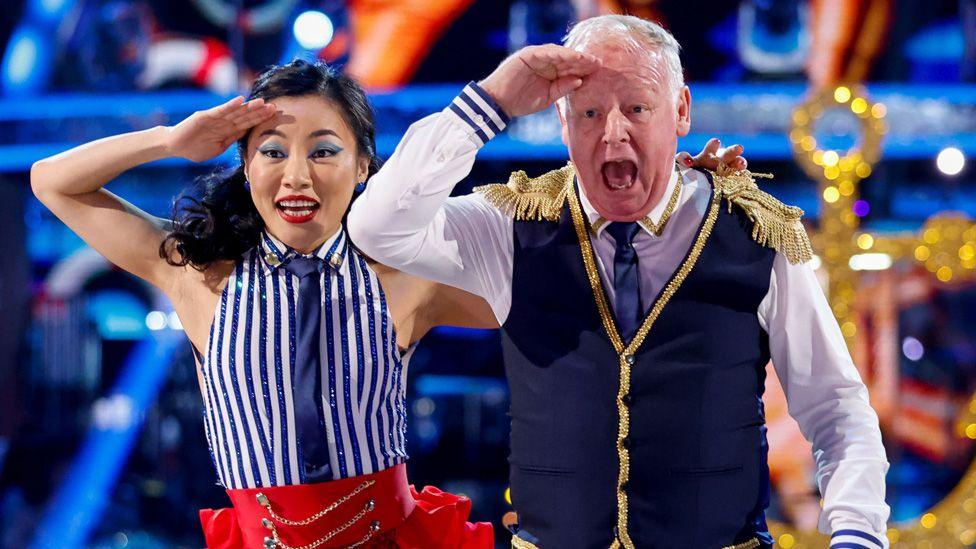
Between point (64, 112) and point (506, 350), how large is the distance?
8.91 feet

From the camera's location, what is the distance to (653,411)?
175 centimetres

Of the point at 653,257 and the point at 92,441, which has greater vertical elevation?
the point at 653,257

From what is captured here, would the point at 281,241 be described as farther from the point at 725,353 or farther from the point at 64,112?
the point at 64,112

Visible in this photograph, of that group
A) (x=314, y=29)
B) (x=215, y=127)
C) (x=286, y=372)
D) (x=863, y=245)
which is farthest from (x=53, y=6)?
(x=863, y=245)

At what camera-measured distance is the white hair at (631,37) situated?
1.81 metres

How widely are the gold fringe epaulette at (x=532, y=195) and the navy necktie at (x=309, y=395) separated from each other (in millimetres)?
404

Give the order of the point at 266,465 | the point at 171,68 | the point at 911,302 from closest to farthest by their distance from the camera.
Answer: the point at 266,465 < the point at 911,302 < the point at 171,68

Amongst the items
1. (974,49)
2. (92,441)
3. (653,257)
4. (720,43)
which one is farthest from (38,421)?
(974,49)

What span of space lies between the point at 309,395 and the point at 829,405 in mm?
894

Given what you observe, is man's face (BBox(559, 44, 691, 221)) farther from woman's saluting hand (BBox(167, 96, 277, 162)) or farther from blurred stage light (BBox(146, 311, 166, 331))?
blurred stage light (BBox(146, 311, 166, 331))

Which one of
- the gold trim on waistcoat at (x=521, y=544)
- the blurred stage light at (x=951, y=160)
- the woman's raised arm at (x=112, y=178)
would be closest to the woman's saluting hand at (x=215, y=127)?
the woman's raised arm at (x=112, y=178)

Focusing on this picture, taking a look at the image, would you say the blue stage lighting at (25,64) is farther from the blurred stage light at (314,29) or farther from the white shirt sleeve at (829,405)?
the white shirt sleeve at (829,405)

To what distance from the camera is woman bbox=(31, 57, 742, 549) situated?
2082 millimetres

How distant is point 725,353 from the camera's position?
69.7 inches
